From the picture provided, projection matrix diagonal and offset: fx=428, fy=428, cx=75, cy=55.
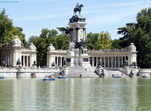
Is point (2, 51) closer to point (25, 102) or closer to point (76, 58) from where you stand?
point (76, 58)

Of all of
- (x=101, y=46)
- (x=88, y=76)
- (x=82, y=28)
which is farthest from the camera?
(x=101, y=46)

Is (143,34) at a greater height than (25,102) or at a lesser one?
greater

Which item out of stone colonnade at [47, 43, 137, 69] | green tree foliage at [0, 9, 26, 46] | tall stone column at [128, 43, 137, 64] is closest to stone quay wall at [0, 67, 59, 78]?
green tree foliage at [0, 9, 26, 46]

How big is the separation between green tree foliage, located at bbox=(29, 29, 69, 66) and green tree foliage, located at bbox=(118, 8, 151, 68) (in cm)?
2038

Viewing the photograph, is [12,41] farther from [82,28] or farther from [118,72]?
[118,72]

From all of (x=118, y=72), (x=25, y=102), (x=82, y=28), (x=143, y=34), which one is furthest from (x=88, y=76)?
(x=25, y=102)

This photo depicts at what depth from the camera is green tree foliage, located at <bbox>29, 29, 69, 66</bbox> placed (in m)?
136

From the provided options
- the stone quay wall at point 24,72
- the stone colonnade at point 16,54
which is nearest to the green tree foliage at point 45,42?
the stone colonnade at point 16,54

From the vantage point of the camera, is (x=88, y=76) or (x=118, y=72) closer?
(x=88, y=76)

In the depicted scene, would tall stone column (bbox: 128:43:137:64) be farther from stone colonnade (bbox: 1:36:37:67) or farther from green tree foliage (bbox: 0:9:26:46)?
green tree foliage (bbox: 0:9:26:46)

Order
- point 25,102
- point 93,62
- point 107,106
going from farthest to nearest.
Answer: point 93,62, point 25,102, point 107,106

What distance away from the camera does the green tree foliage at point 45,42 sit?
136250 mm

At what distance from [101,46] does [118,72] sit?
31831mm

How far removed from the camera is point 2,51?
418 feet
